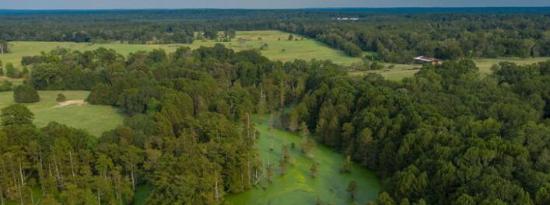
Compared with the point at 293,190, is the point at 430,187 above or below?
above

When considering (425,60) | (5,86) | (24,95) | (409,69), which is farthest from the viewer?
(425,60)

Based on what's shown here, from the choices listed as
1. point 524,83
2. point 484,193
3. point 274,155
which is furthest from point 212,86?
point 484,193

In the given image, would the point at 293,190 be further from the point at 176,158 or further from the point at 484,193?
the point at 484,193

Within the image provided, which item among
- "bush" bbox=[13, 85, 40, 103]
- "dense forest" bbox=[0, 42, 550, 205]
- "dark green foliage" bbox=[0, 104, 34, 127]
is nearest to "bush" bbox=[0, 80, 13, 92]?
"bush" bbox=[13, 85, 40, 103]

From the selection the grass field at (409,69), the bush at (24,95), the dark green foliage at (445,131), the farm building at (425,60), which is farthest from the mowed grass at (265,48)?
the dark green foliage at (445,131)

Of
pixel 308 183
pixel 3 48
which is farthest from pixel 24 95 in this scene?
pixel 3 48

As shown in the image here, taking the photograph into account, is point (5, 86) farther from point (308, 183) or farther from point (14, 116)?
point (308, 183)
